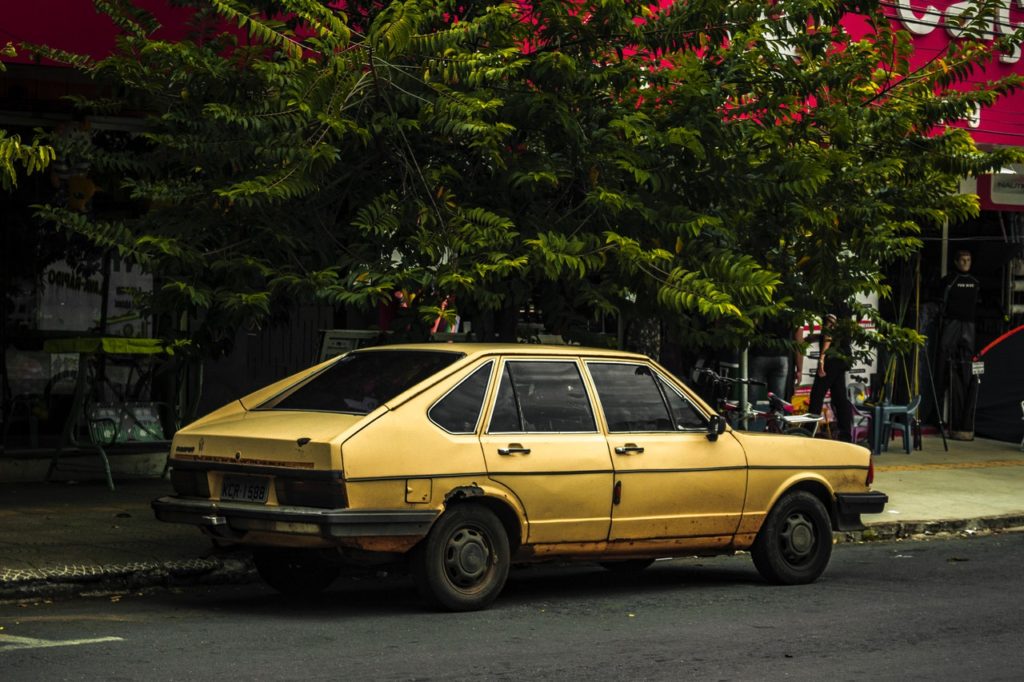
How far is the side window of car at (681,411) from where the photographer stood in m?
9.88

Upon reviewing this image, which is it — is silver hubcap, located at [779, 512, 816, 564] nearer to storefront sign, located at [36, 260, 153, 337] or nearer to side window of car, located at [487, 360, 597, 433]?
side window of car, located at [487, 360, 597, 433]

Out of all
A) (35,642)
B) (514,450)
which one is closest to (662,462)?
(514,450)

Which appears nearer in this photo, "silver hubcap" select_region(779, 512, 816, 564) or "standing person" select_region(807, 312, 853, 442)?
"silver hubcap" select_region(779, 512, 816, 564)

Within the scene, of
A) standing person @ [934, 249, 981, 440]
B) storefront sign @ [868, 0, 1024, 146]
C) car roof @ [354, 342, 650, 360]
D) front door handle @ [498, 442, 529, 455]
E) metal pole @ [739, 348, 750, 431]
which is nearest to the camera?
front door handle @ [498, 442, 529, 455]

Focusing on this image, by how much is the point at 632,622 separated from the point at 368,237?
3.30 m

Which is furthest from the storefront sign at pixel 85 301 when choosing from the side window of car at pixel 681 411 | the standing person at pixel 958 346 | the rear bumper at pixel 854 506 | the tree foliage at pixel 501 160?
the standing person at pixel 958 346

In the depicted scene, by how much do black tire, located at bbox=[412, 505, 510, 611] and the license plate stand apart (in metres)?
0.88

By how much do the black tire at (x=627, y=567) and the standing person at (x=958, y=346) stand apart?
36.2 feet

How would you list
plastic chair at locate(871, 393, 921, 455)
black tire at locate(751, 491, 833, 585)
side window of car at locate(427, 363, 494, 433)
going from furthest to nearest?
plastic chair at locate(871, 393, 921, 455) → black tire at locate(751, 491, 833, 585) → side window of car at locate(427, 363, 494, 433)

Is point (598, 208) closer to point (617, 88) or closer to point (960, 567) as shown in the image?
point (617, 88)

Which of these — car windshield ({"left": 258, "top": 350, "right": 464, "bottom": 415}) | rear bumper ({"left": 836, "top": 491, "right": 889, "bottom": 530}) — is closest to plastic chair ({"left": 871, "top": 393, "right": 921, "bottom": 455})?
rear bumper ({"left": 836, "top": 491, "right": 889, "bottom": 530})

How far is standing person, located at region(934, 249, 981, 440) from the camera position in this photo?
68.2ft

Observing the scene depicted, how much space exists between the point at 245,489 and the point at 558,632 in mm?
1854

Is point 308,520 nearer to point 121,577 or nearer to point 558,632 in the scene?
point 558,632
